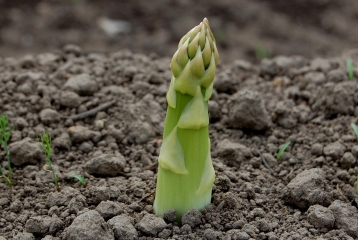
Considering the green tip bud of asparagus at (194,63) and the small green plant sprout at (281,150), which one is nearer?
the green tip bud of asparagus at (194,63)

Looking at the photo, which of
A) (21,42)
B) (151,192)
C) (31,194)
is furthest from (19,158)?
(21,42)

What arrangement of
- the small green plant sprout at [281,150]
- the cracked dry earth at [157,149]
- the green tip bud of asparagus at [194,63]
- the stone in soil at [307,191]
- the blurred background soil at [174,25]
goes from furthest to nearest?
the blurred background soil at [174,25] < the small green plant sprout at [281,150] < the stone in soil at [307,191] < the cracked dry earth at [157,149] < the green tip bud of asparagus at [194,63]

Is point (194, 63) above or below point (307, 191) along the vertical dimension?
above

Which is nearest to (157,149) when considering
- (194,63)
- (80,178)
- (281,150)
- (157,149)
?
(157,149)

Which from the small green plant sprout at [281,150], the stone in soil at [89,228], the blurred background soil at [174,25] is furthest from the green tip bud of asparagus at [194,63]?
the blurred background soil at [174,25]

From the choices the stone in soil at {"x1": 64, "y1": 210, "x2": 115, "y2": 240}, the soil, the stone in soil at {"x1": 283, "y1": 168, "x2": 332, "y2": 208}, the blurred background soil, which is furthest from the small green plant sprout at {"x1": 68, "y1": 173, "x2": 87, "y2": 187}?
the blurred background soil

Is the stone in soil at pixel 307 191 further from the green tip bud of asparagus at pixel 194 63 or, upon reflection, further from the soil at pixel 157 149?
the green tip bud of asparagus at pixel 194 63

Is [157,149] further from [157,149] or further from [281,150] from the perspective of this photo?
[281,150]

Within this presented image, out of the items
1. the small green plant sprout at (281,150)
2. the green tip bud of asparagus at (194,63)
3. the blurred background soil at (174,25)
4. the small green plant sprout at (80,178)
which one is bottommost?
the small green plant sprout at (80,178)
